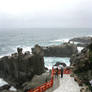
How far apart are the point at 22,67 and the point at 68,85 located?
18268mm

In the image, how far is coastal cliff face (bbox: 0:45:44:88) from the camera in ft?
123

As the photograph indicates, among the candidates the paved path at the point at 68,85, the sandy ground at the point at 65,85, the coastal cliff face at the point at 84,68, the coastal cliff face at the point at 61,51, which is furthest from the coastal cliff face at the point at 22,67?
the coastal cliff face at the point at 61,51

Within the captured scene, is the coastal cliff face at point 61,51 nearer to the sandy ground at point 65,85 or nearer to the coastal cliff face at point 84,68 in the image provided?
the coastal cliff face at point 84,68

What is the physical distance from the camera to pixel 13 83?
124ft

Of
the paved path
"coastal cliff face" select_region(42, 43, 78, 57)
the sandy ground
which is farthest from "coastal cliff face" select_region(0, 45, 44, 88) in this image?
"coastal cliff face" select_region(42, 43, 78, 57)

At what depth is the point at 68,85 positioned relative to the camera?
22562 millimetres

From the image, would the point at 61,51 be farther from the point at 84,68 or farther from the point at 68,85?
the point at 68,85

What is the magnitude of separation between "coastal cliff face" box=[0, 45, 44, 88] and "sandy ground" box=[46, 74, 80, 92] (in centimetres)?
1392

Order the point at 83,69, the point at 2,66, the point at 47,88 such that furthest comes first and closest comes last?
the point at 2,66, the point at 83,69, the point at 47,88

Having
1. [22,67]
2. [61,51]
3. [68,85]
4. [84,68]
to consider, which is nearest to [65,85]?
[68,85]

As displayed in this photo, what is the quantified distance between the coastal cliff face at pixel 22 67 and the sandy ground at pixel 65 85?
13922 millimetres

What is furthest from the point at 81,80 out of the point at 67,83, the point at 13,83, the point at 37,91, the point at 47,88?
the point at 13,83

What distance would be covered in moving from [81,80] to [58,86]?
387cm

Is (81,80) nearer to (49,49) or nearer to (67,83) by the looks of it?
(67,83)
